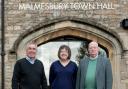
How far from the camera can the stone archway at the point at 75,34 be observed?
10.4 metres

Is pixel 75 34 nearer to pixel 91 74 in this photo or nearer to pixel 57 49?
pixel 57 49

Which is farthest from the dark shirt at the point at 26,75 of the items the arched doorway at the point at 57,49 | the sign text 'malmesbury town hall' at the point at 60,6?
the arched doorway at the point at 57,49

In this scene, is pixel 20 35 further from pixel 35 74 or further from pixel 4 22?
pixel 35 74

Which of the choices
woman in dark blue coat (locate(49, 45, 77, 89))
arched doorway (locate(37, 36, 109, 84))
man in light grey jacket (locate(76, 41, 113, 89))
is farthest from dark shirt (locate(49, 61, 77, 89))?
arched doorway (locate(37, 36, 109, 84))

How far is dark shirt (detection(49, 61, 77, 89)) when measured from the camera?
6.09m

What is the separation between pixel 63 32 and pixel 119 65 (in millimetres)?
1486

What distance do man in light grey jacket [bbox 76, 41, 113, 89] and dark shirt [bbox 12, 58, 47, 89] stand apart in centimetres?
55

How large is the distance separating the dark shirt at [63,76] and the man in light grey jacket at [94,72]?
154 millimetres

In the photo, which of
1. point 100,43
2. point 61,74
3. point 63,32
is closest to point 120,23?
point 100,43

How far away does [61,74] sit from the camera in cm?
610

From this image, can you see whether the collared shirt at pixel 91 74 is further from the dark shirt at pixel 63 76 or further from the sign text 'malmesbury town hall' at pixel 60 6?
the sign text 'malmesbury town hall' at pixel 60 6

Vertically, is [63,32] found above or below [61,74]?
above

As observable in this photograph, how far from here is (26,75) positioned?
6055 mm

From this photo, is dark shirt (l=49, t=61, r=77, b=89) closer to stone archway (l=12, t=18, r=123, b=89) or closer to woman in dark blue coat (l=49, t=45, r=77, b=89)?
woman in dark blue coat (l=49, t=45, r=77, b=89)
